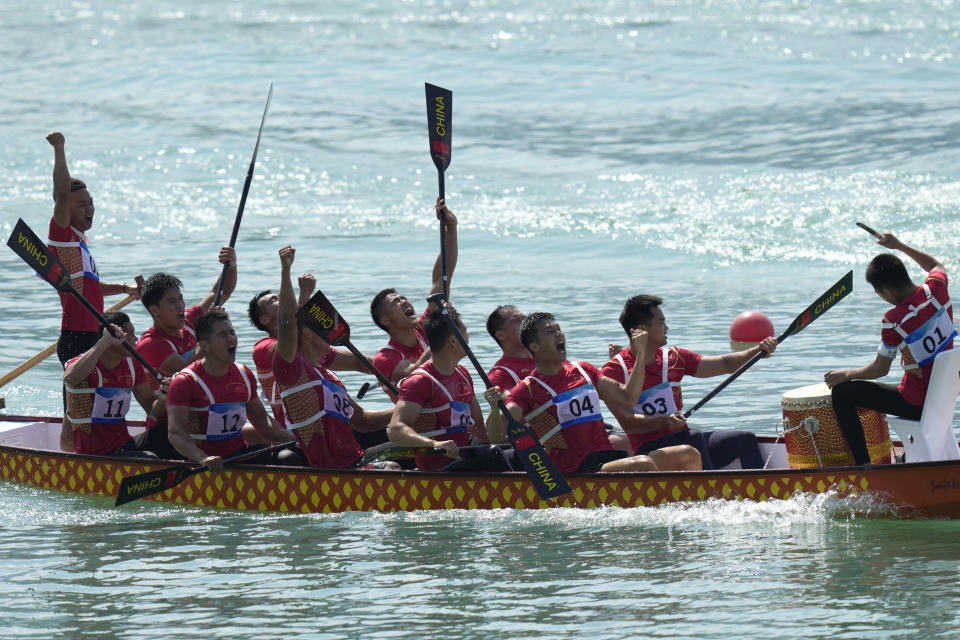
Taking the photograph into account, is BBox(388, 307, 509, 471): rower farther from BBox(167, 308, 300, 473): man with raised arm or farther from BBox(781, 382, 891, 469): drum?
BBox(781, 382, 891, 469): drum

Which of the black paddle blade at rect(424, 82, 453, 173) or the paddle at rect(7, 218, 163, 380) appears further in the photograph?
the black paddle blade at rect(424, 82, 453, 173)

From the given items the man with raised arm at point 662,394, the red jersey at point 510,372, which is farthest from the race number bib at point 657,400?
the red jersey at point 510,372

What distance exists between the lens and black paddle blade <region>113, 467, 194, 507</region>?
27.1ft

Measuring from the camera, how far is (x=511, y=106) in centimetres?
2817

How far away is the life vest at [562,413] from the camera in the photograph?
26.0 ft

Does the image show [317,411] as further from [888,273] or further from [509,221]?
[509,221]

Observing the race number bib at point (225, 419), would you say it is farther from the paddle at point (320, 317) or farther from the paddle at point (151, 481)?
the paddle at point (320, 317)

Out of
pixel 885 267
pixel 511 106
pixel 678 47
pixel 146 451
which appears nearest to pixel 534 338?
pixel 885 267

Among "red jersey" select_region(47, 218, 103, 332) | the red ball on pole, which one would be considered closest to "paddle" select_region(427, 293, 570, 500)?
"red jersey" select_region(47, 218, 103, 332)

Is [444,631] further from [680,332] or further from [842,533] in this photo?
[680,332]

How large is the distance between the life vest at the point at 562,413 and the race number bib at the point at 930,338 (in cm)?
168

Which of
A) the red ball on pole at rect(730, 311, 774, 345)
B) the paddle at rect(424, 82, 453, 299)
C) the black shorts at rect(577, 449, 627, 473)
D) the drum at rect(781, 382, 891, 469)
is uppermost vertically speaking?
the paddle at rect(424, 82, 453, 299)

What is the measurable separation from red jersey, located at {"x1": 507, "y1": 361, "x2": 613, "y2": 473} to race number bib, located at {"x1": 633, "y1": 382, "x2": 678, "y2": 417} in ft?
1.24

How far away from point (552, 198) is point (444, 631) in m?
16.7
